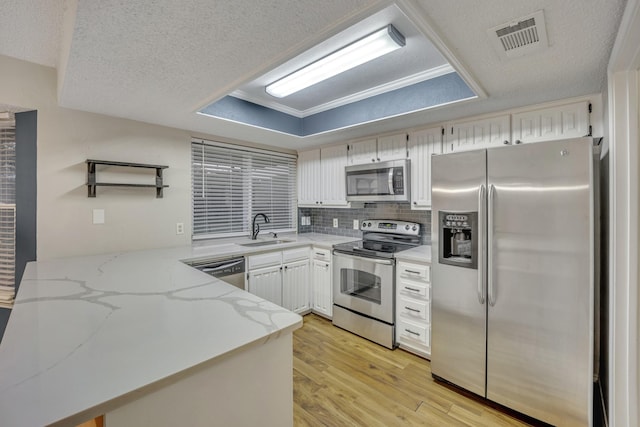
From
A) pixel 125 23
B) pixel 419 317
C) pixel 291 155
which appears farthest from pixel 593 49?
pixel 291 155

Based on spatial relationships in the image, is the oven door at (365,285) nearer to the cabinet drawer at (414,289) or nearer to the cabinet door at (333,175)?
the cabinet drawer at (414,289)

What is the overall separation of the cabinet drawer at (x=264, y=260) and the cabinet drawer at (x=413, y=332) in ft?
4.44

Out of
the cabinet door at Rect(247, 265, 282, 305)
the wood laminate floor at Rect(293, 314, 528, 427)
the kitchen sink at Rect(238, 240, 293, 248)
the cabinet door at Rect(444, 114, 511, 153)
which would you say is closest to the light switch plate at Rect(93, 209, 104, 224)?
the kitchen sink at Rect(238, 240, 293, 248)

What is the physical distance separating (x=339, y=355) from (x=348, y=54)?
2.40 metres

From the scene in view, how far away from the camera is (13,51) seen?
194 cm

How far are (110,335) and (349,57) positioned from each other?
1950mm

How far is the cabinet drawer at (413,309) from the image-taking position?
2418 millimetres

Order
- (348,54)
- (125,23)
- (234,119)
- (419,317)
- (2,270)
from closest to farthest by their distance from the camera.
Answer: (125,23), (348,54), (2,270), (419,317), (234,119)

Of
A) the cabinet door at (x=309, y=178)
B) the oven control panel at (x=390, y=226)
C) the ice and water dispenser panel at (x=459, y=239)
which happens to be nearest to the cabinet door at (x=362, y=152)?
the cabinet door at (x=309, y=178)

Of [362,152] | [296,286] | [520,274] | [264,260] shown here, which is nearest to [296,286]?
[296,286]

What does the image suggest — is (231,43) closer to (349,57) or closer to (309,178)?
(349,57)

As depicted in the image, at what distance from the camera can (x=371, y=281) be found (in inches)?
110

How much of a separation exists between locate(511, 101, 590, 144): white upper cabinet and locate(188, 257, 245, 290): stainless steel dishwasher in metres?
2.60

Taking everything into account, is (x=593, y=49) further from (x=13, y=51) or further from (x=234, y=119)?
(x=13, y=51)
